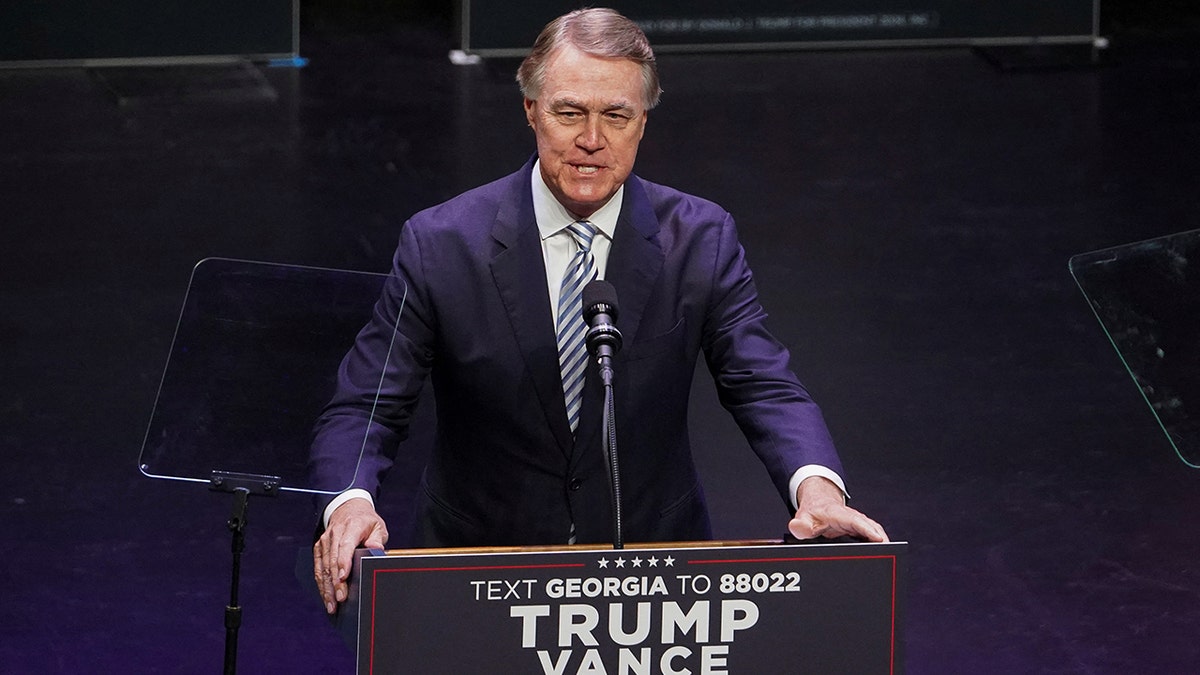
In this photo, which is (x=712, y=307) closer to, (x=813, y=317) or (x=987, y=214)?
(x=813, y=317)

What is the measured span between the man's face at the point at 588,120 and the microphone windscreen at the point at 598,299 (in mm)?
263

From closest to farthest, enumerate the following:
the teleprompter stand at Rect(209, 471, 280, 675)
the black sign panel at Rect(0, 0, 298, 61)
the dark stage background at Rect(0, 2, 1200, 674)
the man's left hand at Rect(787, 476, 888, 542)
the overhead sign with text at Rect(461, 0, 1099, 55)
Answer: the man's left hand at Rect(787, 476, 888, 542)
the teleprompter stand at Rect(209, 471, 280, 675)
the dark stage background at Rect(0, 2, 1200, 674)
the black sign panel at Rect(0, 0, 298, 61)
the overhead sign with text at Rect(461, 0, 1099, 55)

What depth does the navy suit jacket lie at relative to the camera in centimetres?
261

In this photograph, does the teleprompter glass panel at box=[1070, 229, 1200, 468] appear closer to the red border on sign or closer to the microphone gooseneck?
the microphone gooseneck

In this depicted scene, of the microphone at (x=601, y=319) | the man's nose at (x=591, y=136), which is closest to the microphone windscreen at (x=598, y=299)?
the microphone at (x=601, y=319)

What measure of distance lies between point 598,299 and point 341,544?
45cm

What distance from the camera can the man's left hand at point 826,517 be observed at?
222 centimetres

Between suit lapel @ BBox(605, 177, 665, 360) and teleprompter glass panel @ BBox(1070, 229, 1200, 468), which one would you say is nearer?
teleprompter glass panel @ BBox(1070, 229, 1200, 468)

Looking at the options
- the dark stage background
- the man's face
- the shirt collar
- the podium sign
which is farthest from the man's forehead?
the dark stage background

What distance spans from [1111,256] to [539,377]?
0.85 m

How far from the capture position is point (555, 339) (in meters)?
2.62

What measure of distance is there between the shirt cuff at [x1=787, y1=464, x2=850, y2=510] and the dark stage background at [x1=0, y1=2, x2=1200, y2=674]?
1.62 meters

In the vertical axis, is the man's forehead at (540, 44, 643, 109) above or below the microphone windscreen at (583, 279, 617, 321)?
above

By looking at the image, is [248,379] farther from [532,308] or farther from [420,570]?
[420,570]
